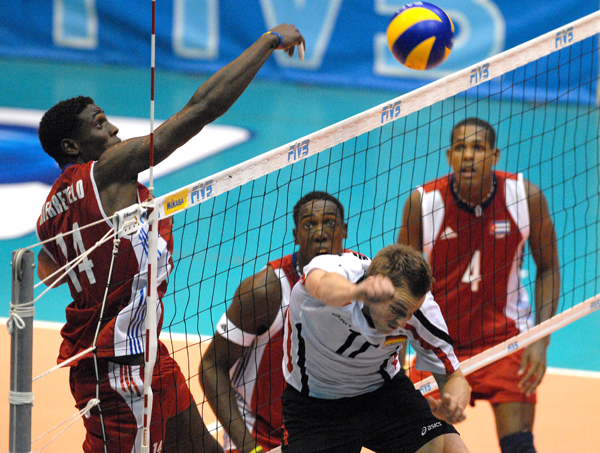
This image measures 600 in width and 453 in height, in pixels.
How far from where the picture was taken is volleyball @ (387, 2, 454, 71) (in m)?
4.60

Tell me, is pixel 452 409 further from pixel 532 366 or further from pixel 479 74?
pixel 479 74

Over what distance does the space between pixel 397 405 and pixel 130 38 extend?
43.0 feet

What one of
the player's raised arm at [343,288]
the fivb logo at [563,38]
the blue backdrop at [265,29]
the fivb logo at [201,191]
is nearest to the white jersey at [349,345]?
the player's raised arm at [343,288]

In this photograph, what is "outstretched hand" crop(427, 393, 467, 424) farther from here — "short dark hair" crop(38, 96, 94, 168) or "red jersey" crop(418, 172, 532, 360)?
"short dark hair" crop(38, 96, 94, 168)

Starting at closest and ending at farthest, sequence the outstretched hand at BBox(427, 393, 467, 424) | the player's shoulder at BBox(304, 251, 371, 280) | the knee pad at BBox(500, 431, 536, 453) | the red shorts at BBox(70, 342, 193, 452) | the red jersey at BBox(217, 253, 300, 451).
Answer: the player's shoulder at BBox(304, 251, 371, 280), the outstretched hand at BBox(427, 393, 467, 424), the red shorts at BBox(70, 342, 193, 452), the red jersey at BBox(217, 253, 300, 451), the knee pad at BBox(500, 431, 536, 453)

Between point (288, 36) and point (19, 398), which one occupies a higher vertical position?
point (288, 36)

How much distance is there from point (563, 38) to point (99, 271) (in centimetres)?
283

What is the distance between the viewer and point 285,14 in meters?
14.7

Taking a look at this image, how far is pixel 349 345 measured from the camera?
332 centimetres

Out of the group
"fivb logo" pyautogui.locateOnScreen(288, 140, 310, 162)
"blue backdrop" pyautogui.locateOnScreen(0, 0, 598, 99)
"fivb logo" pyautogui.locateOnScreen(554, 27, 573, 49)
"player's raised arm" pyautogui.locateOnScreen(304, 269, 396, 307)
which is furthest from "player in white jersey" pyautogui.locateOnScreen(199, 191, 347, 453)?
"blue backdrop" pyautogui.locateOnScreen(0, 0, 598, 99)

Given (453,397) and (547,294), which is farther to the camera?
(547,294)

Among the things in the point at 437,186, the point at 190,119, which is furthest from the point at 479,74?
the point at 190,119

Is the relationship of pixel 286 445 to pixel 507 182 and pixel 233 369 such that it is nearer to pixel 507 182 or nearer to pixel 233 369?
pixel 233 369

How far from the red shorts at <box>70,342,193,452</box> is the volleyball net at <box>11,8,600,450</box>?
0.50 feet
